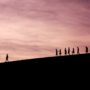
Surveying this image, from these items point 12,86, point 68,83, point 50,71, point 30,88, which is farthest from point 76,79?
point 12,86

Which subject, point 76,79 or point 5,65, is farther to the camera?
point 5,65

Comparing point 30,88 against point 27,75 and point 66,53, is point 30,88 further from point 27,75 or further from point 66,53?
point 66,53

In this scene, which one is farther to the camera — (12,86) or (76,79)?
(12,86)

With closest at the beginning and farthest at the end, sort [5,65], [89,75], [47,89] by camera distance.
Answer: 1. [89,75]
2. [47,89]
3. [5,65]

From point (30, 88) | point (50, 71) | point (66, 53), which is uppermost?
point (66, 53)

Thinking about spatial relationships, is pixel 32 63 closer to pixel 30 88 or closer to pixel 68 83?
pixel 30 88

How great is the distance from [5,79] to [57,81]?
10.1 meters

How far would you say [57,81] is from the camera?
4078cm

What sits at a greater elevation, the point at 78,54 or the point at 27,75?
the point at 78,54

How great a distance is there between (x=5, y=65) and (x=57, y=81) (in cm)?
1082

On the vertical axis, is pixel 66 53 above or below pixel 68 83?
above

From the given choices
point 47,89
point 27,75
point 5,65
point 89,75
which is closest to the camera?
point 89,75

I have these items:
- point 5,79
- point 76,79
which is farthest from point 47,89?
point 5,79

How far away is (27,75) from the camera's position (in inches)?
1735
